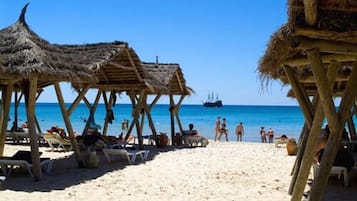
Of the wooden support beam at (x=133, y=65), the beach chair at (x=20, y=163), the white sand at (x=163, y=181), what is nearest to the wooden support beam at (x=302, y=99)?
the white sand at (x=163, y=181)

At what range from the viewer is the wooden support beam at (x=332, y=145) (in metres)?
4.64

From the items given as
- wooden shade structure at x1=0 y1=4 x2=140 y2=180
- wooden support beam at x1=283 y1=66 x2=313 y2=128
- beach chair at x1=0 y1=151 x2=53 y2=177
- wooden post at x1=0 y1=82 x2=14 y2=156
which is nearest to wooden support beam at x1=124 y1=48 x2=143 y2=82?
wooden shade structure at x1=0 y1=4 x2=140 y2=180

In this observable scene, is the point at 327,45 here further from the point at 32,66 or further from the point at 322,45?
the point at 32,66

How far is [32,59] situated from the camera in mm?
8250

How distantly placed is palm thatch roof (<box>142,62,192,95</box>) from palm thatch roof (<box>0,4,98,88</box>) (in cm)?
601

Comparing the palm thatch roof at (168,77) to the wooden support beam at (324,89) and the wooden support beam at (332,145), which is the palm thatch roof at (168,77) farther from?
the wooden support beam at (332,145)

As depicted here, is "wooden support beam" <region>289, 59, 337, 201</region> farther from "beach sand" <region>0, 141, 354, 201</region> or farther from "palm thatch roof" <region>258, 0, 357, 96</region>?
"beach sand" <region>0, 141, 354, 201</region>

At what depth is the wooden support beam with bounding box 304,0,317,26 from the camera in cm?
434

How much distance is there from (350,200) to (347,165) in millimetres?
1407

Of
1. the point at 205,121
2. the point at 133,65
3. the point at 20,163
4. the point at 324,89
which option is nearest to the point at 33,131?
the point at 20,163

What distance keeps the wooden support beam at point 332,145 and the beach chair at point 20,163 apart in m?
6.00

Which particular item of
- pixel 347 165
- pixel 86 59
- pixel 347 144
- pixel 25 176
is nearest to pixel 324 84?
pixel 347 165

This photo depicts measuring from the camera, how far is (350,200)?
6.80m

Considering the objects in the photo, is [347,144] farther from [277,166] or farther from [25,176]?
[25,176]
